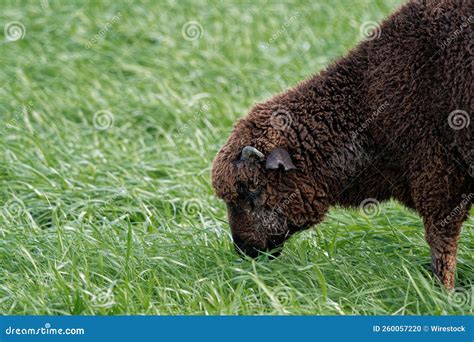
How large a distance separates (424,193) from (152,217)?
2.73 m

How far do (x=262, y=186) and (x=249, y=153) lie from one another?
29 centimetres

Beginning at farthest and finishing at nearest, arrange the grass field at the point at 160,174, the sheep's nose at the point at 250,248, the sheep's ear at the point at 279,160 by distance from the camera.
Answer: the sheep's nose at the point at 250,248, the sheep's ear at the point at 279,160, the grass field at the point at 160,174

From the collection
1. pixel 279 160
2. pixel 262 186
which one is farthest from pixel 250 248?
pixel 279 160

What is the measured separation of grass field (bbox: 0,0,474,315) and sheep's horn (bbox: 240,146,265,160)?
812 millimetres

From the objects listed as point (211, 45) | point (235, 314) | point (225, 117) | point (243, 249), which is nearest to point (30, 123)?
point (225, 117)

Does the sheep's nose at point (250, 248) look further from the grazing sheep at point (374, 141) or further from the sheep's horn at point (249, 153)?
the sheep's horn at point (249, 153)

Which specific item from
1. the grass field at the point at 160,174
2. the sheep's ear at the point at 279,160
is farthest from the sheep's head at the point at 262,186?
the grass field at the point at 160,174

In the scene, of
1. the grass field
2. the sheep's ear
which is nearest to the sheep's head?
the sheep's ear

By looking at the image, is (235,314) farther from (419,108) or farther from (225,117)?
(225,117)

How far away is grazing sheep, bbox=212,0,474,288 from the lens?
23.3 ft

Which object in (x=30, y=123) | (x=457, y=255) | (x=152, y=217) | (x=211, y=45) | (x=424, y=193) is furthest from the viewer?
(x=211, y=45)

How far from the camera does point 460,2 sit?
7336 mm

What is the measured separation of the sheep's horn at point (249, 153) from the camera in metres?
7.22

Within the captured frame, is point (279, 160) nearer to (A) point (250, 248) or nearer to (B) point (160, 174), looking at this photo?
(A) point (250, 248)
